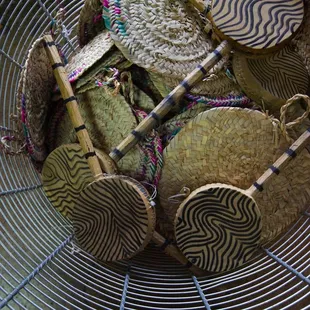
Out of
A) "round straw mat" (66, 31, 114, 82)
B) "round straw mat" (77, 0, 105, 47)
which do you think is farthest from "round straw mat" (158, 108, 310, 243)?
"round straw mat" (77, 0, 105, 47)

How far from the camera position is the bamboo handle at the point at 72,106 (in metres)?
0.91

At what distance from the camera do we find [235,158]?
3.07 ft

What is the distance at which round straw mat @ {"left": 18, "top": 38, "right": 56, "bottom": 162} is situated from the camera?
3.15 ft

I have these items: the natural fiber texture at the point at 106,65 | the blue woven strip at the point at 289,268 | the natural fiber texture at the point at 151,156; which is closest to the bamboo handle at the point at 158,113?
the natural fiber texture at the point at 151,156

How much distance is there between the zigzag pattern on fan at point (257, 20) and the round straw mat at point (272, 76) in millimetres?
51

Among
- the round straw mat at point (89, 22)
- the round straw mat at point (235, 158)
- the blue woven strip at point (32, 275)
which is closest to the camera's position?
the blue woven strip at point (32, 275)

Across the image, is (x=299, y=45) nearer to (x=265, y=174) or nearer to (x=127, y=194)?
(x=265, y=174)

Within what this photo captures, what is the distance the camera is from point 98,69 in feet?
3.26

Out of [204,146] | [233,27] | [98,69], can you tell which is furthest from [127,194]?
[233,27]

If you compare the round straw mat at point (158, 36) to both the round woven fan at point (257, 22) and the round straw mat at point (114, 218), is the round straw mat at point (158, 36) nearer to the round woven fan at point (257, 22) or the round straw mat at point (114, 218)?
the round woven fan at point (257, 22)

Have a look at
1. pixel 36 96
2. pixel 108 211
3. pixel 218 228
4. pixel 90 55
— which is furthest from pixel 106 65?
pixel 218 228

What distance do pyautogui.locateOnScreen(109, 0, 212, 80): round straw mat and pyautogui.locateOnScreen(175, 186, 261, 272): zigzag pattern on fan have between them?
27cm

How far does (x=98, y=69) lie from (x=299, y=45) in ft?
1.48

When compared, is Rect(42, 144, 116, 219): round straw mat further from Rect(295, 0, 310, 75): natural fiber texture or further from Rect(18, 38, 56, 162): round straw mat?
Rect(295, 0, 310, 75): natural fiber texture
